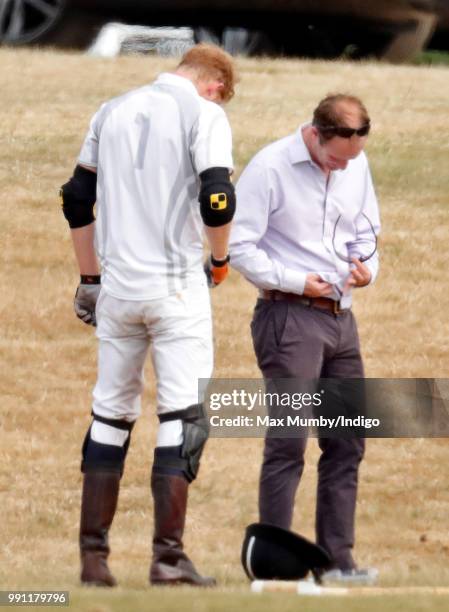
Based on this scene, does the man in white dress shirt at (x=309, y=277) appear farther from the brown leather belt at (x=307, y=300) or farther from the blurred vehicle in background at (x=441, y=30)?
the blurred vehicle in background at (x=441, y=30)

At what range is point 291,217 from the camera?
648 cm

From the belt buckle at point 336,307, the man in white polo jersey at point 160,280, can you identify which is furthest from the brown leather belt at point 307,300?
the man in white polo jersey at point 160,280

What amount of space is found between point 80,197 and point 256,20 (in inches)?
624

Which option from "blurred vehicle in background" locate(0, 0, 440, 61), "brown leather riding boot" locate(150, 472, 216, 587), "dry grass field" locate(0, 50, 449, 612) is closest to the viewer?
"brown leather riding boot" locate(150, 472, 216, 587)

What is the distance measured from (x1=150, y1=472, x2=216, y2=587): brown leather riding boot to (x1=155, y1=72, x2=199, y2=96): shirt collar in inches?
56.2

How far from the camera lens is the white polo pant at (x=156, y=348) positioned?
5.95 m

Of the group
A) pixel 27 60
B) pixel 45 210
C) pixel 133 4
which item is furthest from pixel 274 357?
pixel 133 4

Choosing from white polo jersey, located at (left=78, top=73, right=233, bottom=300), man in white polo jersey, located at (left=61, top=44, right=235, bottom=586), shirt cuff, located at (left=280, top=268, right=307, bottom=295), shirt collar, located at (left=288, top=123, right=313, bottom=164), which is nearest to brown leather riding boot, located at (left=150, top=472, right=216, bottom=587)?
man in white polo jersey, located at (left=61, top=44, right=235, bottom=586)

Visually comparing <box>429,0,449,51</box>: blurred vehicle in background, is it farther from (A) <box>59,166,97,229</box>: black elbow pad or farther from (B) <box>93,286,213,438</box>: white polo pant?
(B) <box>93,286,213,438</box>: white polo pant

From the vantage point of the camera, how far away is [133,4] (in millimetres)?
21016

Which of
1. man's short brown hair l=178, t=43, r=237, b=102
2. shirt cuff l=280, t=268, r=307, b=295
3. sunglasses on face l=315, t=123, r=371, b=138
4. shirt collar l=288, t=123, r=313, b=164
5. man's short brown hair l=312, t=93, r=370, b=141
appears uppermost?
man's short brown hair l=178, t=43, r=237, b=102

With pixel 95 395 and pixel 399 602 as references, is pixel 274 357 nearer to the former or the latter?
pixel 95 395

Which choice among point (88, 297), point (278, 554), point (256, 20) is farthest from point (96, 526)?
point (256, 20)

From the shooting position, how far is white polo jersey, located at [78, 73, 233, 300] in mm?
5922
